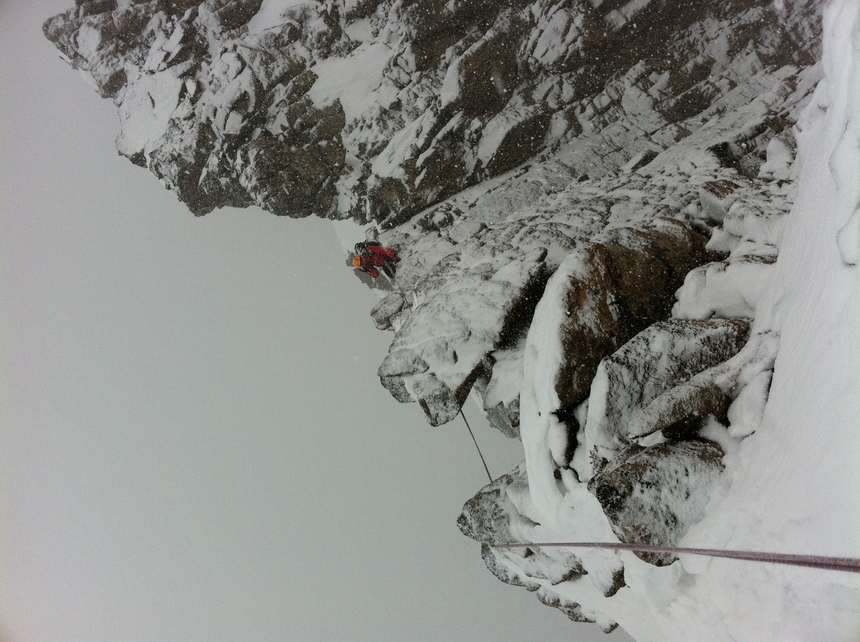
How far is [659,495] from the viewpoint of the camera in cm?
416

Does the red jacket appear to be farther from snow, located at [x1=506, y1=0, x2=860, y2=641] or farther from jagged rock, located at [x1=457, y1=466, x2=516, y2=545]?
snow, located at [x1=506, y1=0, x2=860, y2=641]

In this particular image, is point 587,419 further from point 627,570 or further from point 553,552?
point 553,552

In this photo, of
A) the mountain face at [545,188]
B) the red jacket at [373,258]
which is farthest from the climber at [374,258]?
the mountain face at [545,188]

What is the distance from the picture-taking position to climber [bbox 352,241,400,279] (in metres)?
13.3

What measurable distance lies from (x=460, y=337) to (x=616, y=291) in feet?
9.30

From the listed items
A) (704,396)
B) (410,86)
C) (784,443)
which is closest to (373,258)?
(410,86)

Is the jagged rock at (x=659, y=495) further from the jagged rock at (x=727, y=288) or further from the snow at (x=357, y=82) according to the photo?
the snow at (x=357, y=82)

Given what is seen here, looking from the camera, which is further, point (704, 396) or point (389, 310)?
point (389, 310)

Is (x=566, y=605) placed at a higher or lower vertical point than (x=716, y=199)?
lower

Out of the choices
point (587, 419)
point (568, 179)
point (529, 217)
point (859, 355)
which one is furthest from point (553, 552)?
point (568, 179)

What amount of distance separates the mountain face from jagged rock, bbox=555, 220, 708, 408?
36 millimetres

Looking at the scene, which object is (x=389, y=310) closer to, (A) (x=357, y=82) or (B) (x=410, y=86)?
(B) (x=410, y=86)

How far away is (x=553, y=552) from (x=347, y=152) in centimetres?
1489

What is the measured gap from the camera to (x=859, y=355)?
310 centimetres
